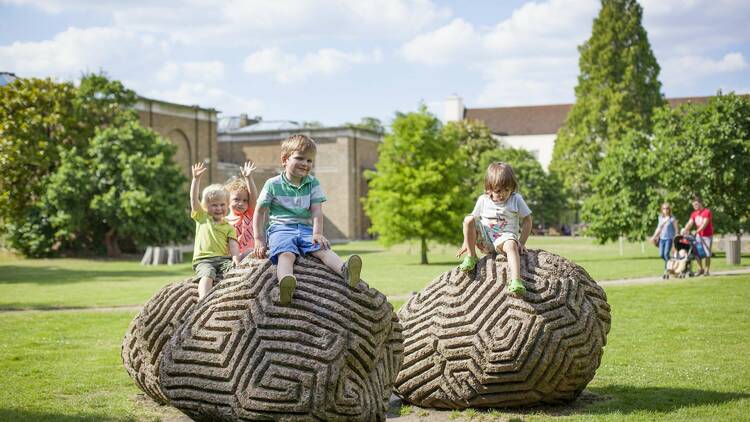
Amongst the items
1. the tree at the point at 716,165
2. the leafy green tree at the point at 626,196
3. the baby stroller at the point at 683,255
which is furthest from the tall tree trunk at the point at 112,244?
the baby stroller at the point at 683,255

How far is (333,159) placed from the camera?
3184 inches

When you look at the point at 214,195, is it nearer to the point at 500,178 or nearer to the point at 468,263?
the point at 468,263

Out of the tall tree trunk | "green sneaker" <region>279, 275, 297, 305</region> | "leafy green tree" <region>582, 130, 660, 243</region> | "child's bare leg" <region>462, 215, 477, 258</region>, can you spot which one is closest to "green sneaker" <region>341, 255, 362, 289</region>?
"green sneaker" <region>279, 275, 297, 305</region>

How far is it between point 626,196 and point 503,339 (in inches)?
1291

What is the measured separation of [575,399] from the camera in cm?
872

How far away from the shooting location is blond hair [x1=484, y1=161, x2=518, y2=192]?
866cm

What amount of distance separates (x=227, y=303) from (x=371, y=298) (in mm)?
1184

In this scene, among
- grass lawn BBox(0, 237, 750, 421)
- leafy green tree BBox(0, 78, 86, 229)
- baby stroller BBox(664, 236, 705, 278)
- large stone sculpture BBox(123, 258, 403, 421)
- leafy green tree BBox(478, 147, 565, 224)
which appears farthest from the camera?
leafy green tree BBox(478, 147, 565, 224)

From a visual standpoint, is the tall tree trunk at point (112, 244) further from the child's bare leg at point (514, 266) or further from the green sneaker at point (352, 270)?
the green sneaker at point (352, 270)

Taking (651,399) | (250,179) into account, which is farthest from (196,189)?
(651,399)

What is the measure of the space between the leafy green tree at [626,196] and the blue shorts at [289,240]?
33.6m

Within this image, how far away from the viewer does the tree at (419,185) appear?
1578 inches

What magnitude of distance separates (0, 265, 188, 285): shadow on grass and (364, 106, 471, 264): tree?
450 inches

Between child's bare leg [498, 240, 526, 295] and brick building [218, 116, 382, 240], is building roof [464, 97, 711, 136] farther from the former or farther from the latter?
child's bare leg [498, 240, 526, 295]
